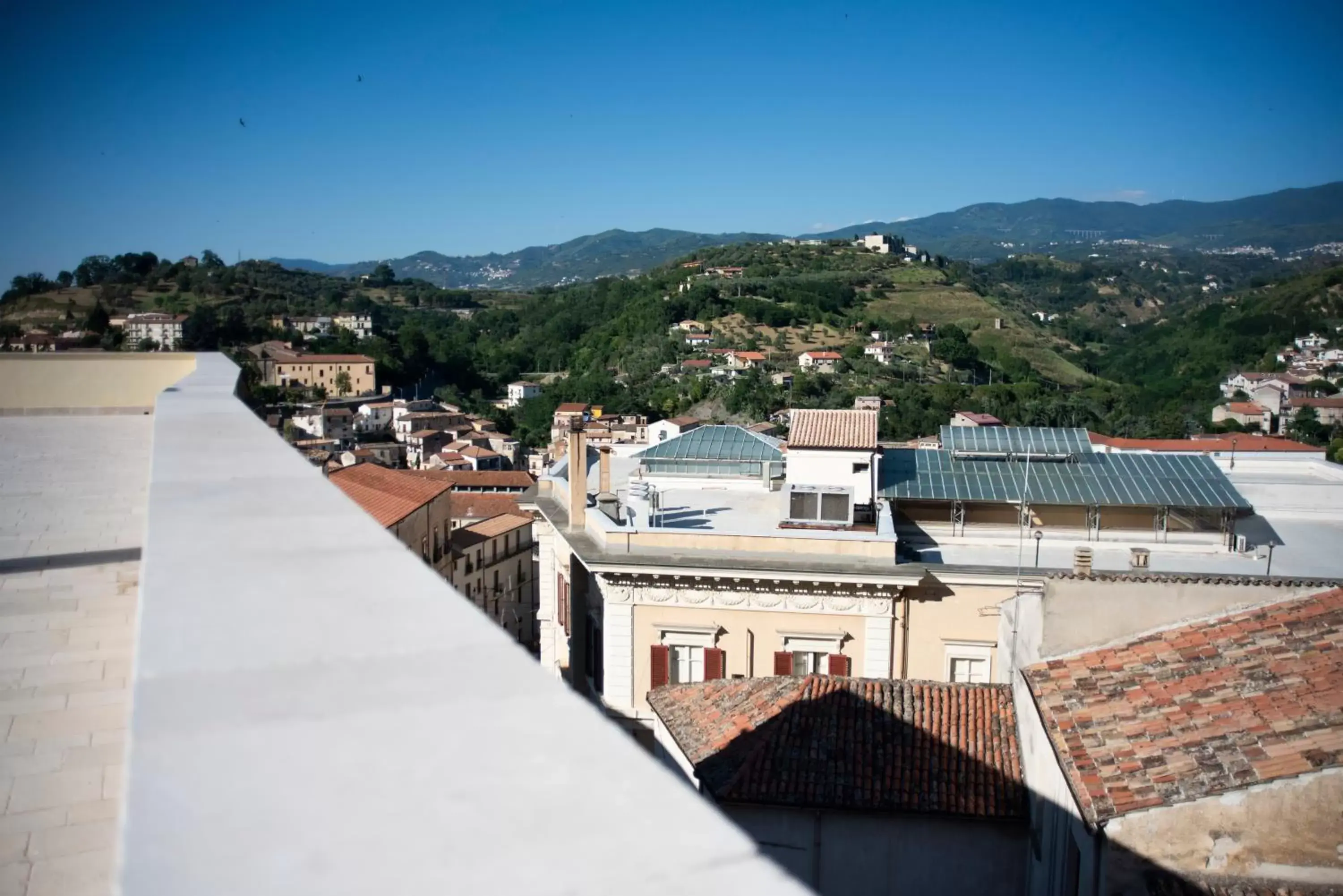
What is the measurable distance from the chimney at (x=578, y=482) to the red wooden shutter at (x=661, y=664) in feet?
5.56

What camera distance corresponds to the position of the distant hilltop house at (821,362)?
257 ft

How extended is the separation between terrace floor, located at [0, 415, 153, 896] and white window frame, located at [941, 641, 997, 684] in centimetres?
743

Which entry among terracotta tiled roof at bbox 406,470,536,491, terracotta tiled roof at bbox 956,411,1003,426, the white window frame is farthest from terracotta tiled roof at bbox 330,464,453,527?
terracotta tiled roof at bbox 956,411,1003,426

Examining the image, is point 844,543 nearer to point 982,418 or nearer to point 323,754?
Answer: point 323,754

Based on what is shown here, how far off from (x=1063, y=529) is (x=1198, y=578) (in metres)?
4.51

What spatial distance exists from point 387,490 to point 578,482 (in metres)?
9.61

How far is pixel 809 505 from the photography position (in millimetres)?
11211

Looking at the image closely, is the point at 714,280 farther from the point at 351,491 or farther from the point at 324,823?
the point at 324,823

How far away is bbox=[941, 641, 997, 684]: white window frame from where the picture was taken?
10305 mm

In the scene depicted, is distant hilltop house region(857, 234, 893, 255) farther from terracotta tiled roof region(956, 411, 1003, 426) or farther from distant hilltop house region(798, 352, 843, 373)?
terracotta tiled roof region(956, 411, 1003, 426)

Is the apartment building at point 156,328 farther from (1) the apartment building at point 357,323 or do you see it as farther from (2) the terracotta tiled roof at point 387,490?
(2) the terracotta tiled roof at point 387,490

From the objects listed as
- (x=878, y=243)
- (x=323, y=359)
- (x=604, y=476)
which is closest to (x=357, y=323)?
(x=323, y=359)

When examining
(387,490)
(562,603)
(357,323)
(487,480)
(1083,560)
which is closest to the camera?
(1083,560)

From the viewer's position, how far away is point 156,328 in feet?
238
